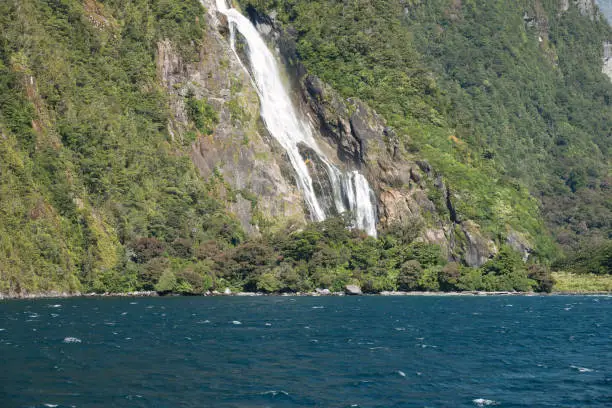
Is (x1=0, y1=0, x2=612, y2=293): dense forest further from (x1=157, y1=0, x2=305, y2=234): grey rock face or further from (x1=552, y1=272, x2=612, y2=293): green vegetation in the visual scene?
(x1=552, y1=272, x2=612, y2=293): green vegetation

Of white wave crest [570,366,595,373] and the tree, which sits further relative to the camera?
the tree

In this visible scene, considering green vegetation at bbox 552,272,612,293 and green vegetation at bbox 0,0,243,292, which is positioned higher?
green vegetation at bbox 0,0,243,292

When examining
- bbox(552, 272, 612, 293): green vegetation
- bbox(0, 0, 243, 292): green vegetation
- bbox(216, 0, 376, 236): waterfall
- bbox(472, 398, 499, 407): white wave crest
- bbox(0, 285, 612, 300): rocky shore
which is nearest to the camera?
bbox(472, 398, 499, 407): white wave crest

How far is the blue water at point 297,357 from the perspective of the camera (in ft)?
125

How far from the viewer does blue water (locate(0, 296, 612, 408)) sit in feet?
125

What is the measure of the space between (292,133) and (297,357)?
3984 inches

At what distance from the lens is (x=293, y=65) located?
158750mm

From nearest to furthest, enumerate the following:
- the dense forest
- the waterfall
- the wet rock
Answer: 1. the dense forest
2. the wet rock
3. the waterfall

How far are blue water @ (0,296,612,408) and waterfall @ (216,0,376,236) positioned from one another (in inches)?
2270

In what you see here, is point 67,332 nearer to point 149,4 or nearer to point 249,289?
point 249,289

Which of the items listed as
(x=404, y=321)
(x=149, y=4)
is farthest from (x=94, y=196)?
(x=404, y=321)

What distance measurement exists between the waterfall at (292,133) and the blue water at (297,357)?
5765cm

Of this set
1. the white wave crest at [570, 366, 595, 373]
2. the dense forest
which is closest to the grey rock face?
the dense forest

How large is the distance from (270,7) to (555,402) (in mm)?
140081
